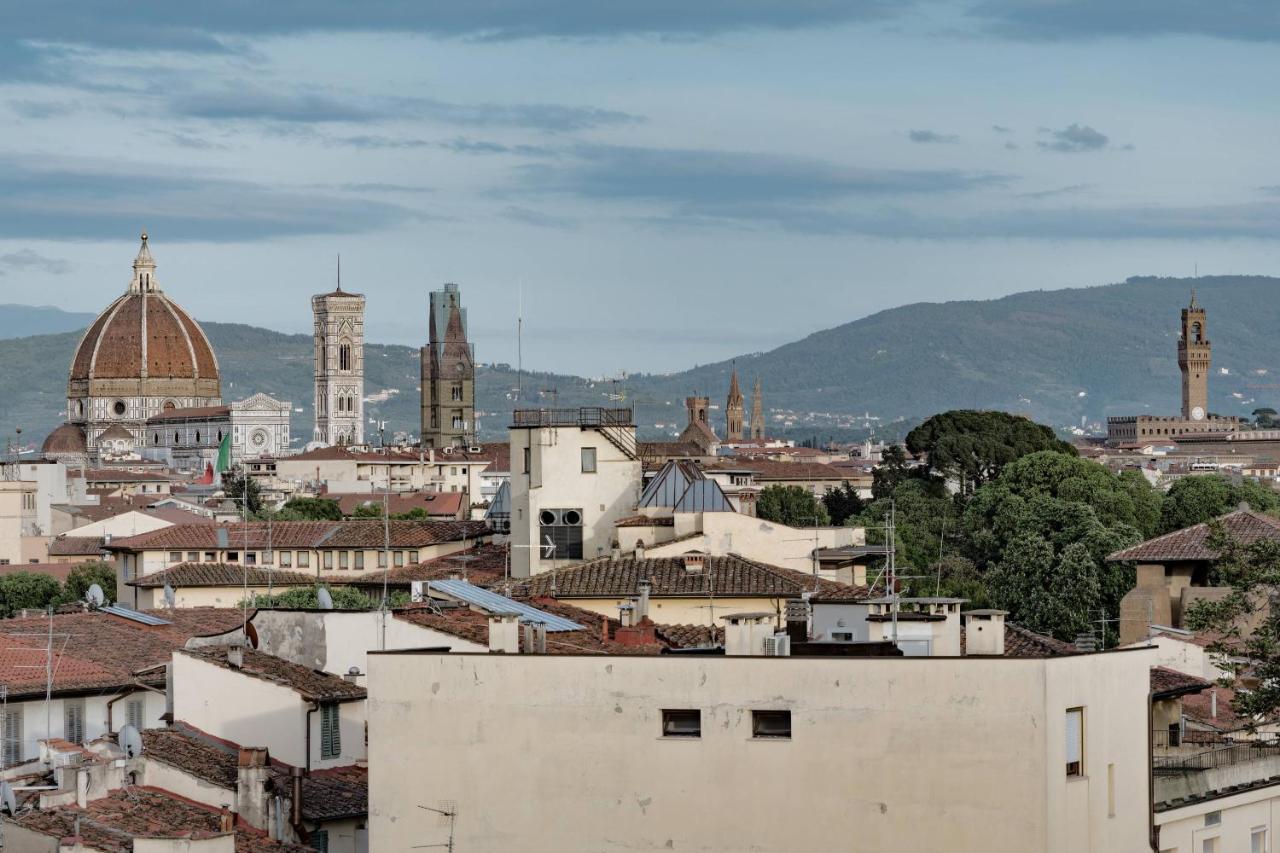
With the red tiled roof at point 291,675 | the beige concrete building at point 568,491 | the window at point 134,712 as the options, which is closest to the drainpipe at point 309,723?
the red tiled roof at point 291,675

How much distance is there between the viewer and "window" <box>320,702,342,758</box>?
26094mm

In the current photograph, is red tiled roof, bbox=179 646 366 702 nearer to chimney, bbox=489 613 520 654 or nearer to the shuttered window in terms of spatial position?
the shuttered window

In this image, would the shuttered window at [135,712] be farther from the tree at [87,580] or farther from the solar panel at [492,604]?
the tree at [87,580]

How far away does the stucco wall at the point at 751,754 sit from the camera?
1812 cm

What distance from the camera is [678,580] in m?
39.4

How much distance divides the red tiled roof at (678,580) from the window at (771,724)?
18553 millimetres

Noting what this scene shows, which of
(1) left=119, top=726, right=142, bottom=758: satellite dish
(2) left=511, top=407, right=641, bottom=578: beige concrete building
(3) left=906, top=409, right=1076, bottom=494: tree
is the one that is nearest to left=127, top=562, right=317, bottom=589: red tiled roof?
(2) left=511, top=407, right=641, bottom=578: beige concrete building

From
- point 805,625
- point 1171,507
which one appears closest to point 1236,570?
point 805,625

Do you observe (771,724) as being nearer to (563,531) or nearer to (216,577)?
(563,531)

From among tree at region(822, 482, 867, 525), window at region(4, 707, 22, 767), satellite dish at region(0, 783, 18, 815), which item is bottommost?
tree at region(822, 482, 867, 525)

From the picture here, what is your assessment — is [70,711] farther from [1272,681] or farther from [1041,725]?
[1041,725]

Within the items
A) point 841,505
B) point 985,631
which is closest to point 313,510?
point 841,505

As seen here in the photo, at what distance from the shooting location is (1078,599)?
6512 centimetres

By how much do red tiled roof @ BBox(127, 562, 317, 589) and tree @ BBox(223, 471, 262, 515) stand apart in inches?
2099
